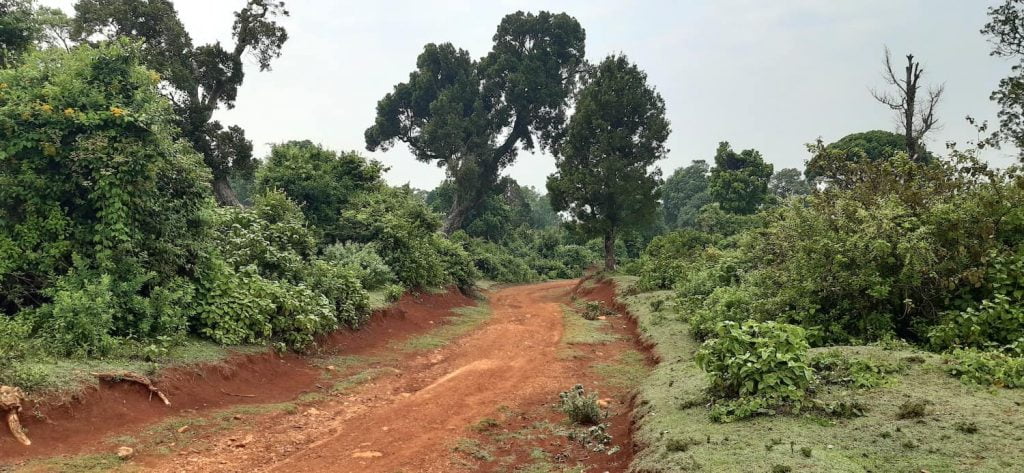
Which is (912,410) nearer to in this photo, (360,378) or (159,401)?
(360,378)

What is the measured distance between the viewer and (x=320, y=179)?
21.2 m

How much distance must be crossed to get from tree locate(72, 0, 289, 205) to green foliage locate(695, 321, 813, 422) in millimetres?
23403

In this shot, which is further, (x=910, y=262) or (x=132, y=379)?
(x=910, y=262)

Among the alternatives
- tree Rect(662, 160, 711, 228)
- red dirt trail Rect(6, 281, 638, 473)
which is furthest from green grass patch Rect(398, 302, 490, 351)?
tree Rect(662, 160, 711, 228)

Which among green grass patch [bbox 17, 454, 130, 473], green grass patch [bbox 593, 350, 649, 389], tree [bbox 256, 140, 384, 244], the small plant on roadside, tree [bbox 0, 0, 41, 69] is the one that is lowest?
green grass patch [bbox 17, 454, 130, 473]

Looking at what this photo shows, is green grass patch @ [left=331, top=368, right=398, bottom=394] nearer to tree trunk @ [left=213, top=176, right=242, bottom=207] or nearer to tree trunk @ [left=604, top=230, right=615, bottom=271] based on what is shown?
tree trunk @ [left=213, top=176, right=242, bottom=207]

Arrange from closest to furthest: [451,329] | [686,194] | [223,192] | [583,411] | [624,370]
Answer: [583,411], [624,370], [451,329], [223,192], [686,194]

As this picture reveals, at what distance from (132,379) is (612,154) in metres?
27.6

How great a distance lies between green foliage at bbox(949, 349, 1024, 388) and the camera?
605 cm

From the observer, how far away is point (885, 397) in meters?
6.03

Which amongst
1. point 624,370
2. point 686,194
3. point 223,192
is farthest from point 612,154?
point 686,194

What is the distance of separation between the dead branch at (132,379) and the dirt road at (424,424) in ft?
4.05

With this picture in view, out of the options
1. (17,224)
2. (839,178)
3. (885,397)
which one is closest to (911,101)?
(839,178)

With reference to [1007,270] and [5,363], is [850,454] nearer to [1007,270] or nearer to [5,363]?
[1007,270]
